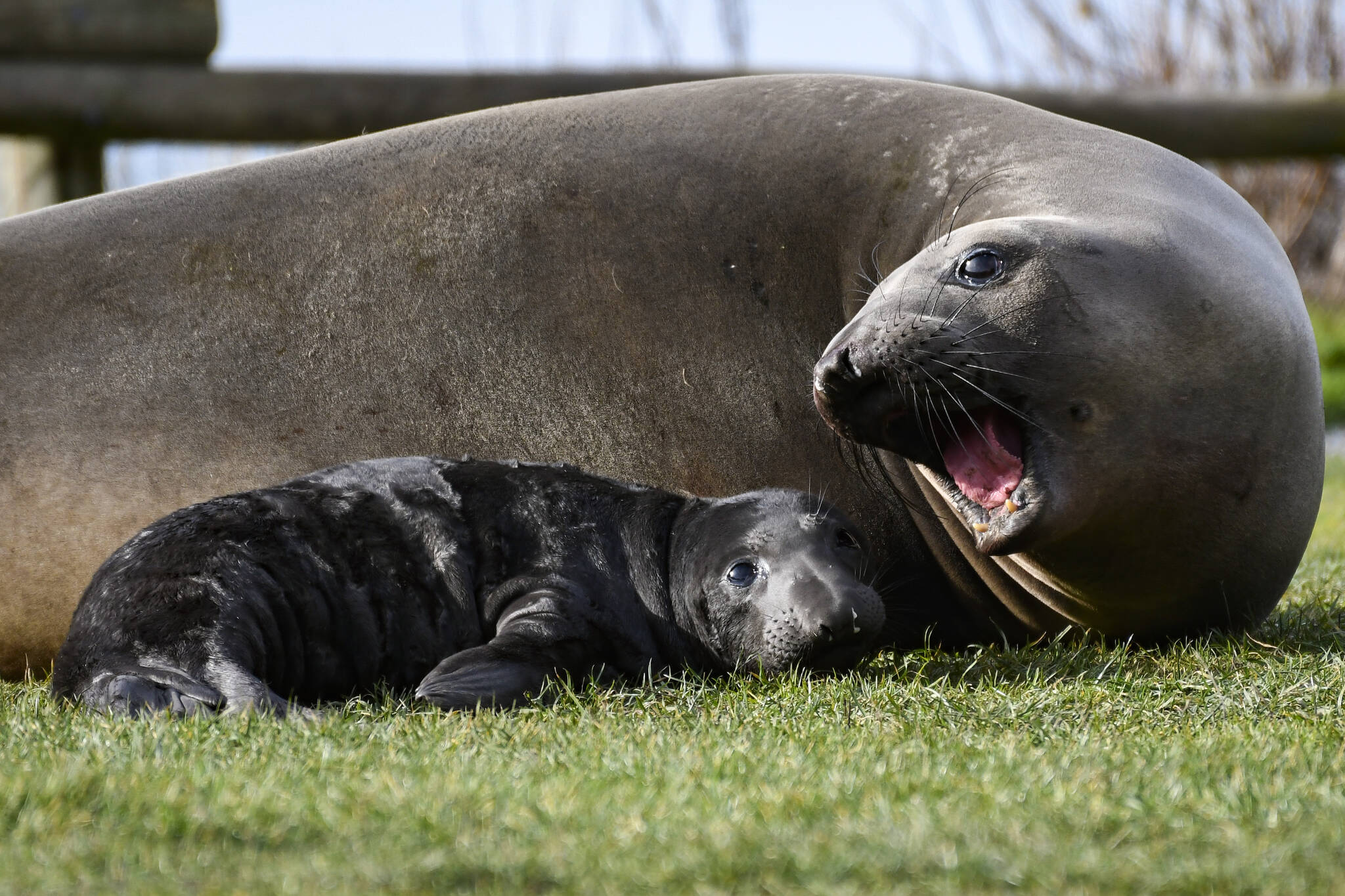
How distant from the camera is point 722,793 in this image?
2.26 m

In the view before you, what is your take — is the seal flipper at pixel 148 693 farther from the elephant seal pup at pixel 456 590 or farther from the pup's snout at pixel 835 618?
the pup's snout at pixel 835 618

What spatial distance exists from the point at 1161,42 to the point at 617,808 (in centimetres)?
1711

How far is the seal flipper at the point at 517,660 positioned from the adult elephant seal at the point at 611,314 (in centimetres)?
88

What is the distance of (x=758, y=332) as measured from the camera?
4.20 metres

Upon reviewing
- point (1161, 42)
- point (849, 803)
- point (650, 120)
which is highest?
point (650, 120)

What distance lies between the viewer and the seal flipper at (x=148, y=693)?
295 cm

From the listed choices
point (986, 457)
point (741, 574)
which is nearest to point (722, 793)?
point (741, 574)

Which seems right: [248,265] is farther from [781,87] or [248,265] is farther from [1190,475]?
[1190,475]

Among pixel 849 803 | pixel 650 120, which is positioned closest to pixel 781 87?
pixel 650 120

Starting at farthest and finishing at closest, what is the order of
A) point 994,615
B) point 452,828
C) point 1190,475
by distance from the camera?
1. point 994,615
2. point 1190,475
3. point 452,828

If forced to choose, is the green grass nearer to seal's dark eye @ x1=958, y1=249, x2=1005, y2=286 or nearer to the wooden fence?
seal's dark eye @ x1=958, y1=249, x2=1005, y2=286

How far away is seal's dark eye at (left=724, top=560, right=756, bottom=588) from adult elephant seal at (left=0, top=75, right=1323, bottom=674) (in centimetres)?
48

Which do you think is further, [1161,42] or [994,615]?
[1161,42]

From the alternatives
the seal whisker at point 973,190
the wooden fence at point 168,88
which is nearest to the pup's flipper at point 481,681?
the seal whisker at point 973,190
